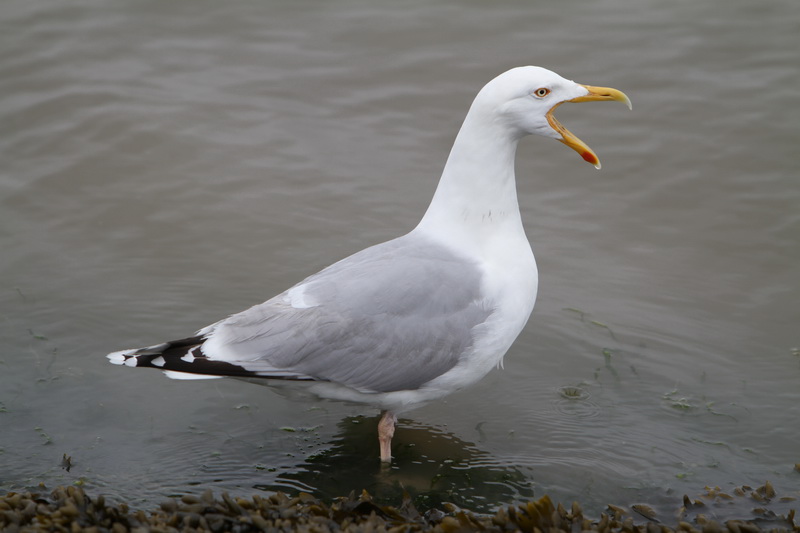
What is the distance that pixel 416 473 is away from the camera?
484cm

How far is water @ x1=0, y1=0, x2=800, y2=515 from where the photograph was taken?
493cm

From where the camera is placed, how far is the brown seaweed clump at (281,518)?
12.9 ft

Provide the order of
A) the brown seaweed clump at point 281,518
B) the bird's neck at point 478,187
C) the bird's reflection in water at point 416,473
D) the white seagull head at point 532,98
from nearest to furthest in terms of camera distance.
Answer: the brown seaweed clump at point 281,518 < the bird's reflection in water at point 416,473 < the white seagull head at point 532,98 < the bird's neck at point 478,187

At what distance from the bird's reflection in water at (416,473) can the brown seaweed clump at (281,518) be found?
1.20ft

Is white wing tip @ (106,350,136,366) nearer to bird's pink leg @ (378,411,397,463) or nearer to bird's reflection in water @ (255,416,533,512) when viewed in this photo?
bird's reflection in water @ (255,416,533,512)

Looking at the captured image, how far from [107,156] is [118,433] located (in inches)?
158

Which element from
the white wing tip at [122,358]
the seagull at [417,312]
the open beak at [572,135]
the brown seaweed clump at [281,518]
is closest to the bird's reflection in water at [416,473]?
the seagull at [417,312]

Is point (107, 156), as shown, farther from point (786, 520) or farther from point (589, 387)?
point (786, 520)

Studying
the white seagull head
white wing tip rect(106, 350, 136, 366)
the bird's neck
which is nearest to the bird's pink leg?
the bird's neck

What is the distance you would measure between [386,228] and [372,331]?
2709 millimetres

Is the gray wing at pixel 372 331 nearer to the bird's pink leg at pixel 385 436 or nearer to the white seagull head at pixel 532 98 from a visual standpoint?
the bird's pink leg at pixel 385 436

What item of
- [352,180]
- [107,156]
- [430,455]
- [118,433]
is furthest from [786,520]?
[107,156]

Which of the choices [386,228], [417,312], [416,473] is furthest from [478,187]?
[386,228]

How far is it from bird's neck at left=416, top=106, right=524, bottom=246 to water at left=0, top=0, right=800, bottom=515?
3.50 feet
